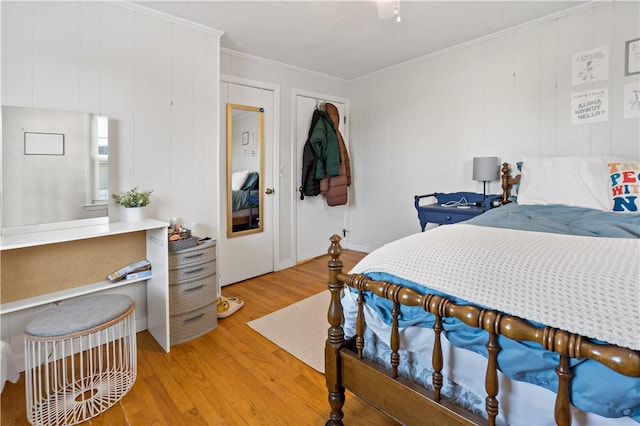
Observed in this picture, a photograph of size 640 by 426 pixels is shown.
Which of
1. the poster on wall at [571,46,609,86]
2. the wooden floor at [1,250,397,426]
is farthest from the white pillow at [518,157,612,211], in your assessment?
the wooden floor at [1,250,397,426]

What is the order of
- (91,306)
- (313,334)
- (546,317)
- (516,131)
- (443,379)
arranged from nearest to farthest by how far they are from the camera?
(546,317) → (443,379) → (91,306) → (313,334) → (516,131)

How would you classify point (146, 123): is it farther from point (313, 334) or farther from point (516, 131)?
point (516, 131)

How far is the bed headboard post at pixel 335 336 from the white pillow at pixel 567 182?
6.27ft

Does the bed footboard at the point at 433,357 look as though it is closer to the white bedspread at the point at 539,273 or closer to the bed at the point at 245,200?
the white bedspread at the point at 539,273

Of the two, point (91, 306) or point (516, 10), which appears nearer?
point (91, 306)

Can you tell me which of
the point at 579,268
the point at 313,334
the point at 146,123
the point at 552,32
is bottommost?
Answer: the point at 313,334

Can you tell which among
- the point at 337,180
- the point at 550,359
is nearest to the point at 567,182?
the point at 550,359

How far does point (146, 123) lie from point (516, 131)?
3.19m

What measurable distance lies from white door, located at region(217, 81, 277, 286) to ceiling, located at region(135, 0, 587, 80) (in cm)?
44

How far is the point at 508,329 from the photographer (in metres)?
0.89

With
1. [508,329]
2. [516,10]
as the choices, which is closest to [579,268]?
[508,329]

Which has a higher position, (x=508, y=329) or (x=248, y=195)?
(x=248, y=195)

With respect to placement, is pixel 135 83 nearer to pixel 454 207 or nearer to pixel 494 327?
pixel 494 327

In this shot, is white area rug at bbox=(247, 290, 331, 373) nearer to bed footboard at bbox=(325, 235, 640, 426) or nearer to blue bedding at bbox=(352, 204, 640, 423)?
bed footboard at bbox=(325, 235, 640, 426)
